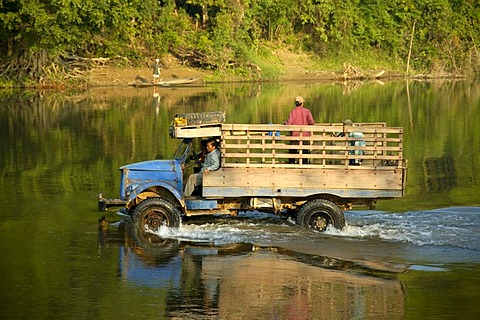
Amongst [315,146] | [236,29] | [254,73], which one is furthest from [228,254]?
[236,29]

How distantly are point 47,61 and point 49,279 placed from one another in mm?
42432

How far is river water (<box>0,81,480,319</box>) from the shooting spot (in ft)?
38.3

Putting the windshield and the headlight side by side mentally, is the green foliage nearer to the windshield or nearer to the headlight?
the windshield

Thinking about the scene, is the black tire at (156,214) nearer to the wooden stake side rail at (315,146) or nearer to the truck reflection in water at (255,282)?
the truck reflection in water at (255,282)

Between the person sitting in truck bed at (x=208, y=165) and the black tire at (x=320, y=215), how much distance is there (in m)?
1.56

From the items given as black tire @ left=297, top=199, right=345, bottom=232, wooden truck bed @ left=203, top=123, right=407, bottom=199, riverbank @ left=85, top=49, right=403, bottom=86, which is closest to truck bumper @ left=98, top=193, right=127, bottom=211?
wooden truck bed @ left=203, top=123, right=407, bottom=199

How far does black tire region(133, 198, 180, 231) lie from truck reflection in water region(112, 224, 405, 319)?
1.71ft

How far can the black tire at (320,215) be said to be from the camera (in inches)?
617

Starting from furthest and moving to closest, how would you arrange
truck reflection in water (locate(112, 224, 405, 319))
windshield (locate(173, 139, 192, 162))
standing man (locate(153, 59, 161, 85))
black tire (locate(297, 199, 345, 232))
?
standing man (locate(153, 59, 161, 85)) < windshield (locate(173, 139, 192, 162)) < black tire (locate(297, 199, 345, 232)) < truck reflection in water (locate(112, 224, 405, 319))

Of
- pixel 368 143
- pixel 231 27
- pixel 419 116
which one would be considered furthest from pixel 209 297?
pixel 231 27

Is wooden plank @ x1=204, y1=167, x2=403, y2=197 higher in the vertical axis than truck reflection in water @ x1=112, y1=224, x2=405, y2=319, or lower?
higher

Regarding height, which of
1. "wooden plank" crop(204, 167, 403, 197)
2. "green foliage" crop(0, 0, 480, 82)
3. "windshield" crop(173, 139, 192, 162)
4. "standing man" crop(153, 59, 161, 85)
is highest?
"green foliage" crop(0, 0, 480, 82)

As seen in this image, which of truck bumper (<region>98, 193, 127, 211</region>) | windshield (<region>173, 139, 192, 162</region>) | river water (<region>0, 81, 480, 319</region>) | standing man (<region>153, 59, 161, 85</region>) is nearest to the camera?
river water (<region>0, 81, 480, 319</region>)

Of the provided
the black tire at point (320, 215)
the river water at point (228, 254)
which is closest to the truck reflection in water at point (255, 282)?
the river water at point (228, 254)
